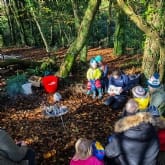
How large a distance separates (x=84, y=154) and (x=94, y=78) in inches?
220

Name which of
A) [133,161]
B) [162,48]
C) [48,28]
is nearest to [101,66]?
[162,48]

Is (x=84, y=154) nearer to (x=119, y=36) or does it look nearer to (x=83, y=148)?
(x=83, y=148)

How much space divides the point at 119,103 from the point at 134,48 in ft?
41.2

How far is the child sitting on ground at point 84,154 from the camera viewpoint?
5.33 meters

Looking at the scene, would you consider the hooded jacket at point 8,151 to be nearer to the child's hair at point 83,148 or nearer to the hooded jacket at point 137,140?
the child's hair at point 83,148

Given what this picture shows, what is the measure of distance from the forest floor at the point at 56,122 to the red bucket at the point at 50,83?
0.20 meters

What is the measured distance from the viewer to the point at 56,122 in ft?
30.4

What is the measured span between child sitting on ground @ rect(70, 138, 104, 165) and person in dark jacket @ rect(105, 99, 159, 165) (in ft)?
1.53

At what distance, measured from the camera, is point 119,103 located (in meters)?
10.3

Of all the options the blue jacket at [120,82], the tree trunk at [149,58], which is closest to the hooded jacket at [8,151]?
the blue jacket at [120,82]

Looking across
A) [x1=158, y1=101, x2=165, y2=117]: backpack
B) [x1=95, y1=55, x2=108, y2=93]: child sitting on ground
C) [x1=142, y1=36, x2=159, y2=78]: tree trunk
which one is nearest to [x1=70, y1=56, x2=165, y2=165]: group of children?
[x1=158, y1=101, x2=165, y2=117]: backpack

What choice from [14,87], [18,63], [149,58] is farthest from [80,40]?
[14,87]

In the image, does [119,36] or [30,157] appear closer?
[30,157]

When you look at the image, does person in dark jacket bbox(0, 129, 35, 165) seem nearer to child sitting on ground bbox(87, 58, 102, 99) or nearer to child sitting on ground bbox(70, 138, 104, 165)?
child sitting on ground bbox(70, 138, 104, 165)
